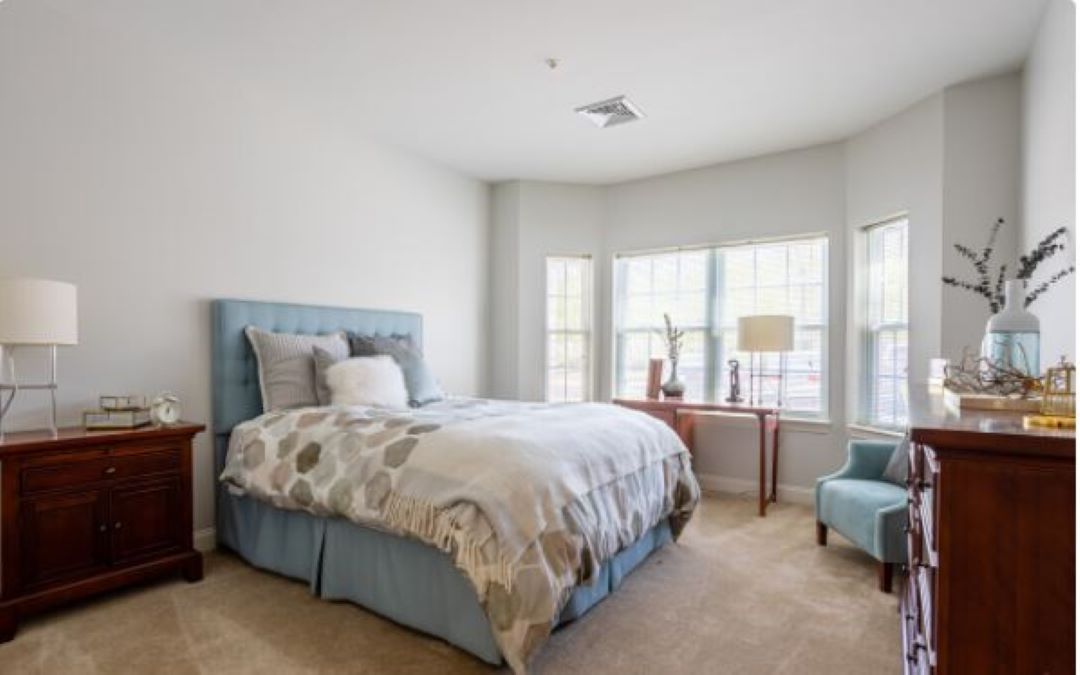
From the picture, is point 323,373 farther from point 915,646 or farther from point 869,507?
point 869,507

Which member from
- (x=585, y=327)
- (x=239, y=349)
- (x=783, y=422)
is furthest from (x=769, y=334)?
(x=239, y=349)

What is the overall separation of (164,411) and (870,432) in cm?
430

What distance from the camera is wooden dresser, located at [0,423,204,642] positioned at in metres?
2.14

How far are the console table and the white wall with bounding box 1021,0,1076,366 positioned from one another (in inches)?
70.2

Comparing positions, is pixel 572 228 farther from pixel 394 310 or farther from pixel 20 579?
pixel 20 579

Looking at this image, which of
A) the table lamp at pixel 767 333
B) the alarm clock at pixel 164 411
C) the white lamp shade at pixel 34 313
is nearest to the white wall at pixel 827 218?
the table lamp at pixel 767 333

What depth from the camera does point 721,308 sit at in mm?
4676

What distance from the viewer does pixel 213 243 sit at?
3139 mm

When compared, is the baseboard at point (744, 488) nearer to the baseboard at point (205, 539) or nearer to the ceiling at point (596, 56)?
the ceiling at point (596, 56)

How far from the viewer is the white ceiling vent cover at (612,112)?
340 centimetres

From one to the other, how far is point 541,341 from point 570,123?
6.52ft

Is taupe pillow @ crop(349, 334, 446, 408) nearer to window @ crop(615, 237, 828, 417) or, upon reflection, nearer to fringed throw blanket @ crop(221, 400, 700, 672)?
fringed throw blanket @ crop(221, 400, 700, 672)

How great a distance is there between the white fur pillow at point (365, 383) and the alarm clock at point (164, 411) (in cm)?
74

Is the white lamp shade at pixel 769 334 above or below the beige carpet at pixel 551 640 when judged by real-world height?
above
